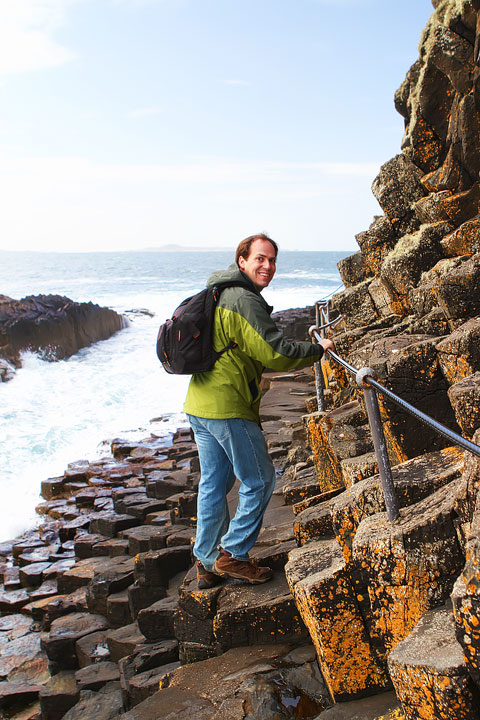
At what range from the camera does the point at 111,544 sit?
7.91 metres

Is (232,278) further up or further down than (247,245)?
further down

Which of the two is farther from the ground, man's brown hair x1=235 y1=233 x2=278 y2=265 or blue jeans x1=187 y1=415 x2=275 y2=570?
man's brown hair x1=235 y1=233 x2=278 y2=265

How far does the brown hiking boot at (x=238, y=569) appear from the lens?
3934mm

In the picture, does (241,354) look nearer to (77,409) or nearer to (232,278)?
(232,278)

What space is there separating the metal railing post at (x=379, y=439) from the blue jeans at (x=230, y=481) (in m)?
1.20

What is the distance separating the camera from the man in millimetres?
3432

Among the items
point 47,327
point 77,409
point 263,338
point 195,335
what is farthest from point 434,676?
point 47,327

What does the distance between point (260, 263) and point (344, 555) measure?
1633mm

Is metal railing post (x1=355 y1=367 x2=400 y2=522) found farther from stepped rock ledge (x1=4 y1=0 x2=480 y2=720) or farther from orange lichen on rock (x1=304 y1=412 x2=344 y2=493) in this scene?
orange lichen on rock (x1=304 y1=412 x2=344 y2=493)

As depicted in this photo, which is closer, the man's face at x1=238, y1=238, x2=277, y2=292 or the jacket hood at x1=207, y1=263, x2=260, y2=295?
the jacket hood at x1=207, y1=263, x2=260, y2=295

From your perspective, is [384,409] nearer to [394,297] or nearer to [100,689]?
[100,689]

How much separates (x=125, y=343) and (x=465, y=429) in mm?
27648

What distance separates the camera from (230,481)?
4016mm

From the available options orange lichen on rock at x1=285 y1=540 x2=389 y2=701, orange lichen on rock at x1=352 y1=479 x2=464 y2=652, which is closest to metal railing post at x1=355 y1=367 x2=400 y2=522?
orange lichen on rock at x1=352 y1=479 x2=464 y2=652
